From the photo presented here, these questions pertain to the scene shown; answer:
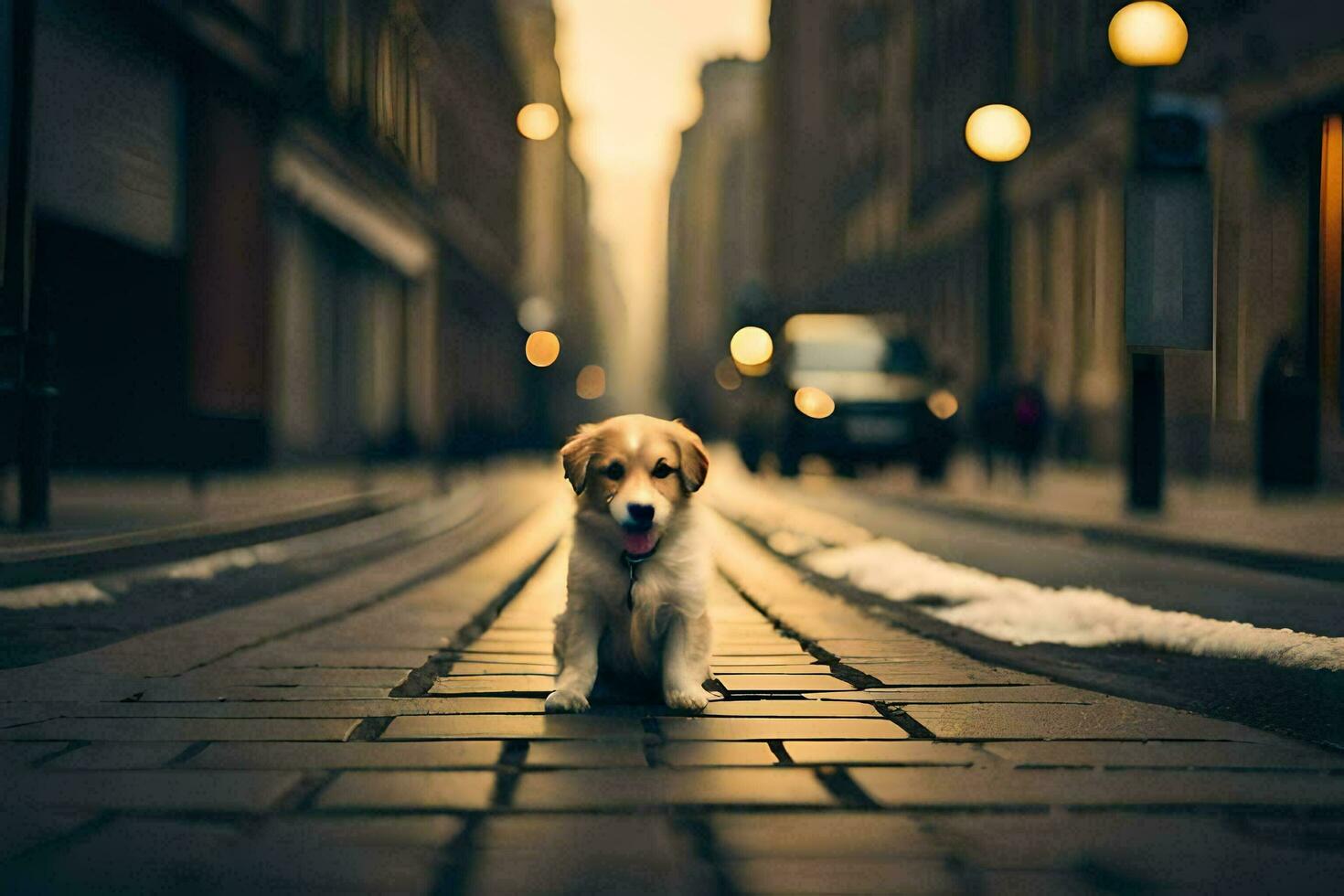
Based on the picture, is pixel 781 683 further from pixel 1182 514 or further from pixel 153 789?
pixel 1182 514

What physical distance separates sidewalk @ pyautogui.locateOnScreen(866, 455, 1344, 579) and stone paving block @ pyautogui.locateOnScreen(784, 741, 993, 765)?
16.7 feet

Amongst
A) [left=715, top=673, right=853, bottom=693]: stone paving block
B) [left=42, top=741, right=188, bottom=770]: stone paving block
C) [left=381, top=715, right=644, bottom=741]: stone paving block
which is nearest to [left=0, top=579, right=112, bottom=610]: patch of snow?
[left=42, top=741, right=188, bottom=770]: stone paving block

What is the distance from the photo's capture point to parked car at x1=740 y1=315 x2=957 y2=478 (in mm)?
20297

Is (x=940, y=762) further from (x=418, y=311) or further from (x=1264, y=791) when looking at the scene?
(x=418, y=311)

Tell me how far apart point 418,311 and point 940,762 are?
1268 inches

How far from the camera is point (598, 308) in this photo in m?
161

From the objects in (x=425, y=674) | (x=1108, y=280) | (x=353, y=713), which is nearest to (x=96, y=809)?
(x=353, y=713)

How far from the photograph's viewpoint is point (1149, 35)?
12.5 m

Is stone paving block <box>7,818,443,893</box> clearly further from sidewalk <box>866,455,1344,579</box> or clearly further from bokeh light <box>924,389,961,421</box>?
bokeh light <box>924,389,961,421</box>

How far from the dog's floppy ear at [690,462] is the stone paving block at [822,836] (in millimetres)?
1330

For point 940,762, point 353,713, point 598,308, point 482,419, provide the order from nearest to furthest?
point 940,762, point 353,713, point 482,419, point 598,308

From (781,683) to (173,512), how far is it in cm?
645

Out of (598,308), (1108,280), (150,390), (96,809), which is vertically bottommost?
(96,809)

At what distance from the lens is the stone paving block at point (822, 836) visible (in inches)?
124
